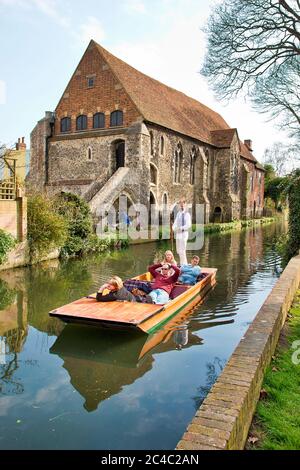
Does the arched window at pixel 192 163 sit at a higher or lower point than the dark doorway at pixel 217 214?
higher

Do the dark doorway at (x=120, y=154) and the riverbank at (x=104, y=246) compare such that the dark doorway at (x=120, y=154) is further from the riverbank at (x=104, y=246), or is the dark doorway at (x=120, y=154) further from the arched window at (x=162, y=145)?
the riverbank at (x=104, y=246)

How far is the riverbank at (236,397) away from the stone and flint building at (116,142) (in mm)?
16978

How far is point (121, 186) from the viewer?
24.1 meters

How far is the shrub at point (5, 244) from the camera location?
12845 mm

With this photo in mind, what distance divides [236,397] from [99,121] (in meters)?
25.9

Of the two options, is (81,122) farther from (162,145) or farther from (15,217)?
(15,217)

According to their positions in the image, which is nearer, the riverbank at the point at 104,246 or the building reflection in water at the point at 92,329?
the building reflection in water at the point at 92,329

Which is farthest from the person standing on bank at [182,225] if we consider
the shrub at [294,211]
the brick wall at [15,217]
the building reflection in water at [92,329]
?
the brick wall at [15,217]

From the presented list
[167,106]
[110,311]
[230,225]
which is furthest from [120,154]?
[110,311]

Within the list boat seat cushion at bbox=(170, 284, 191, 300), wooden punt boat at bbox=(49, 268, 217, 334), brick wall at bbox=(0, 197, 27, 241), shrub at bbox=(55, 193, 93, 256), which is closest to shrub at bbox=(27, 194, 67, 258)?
brick wall at bbox=(0, 197, 27, 241)

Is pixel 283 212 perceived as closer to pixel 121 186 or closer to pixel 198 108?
pixel 198 108

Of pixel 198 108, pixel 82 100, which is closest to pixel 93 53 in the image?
pixel 82 100
